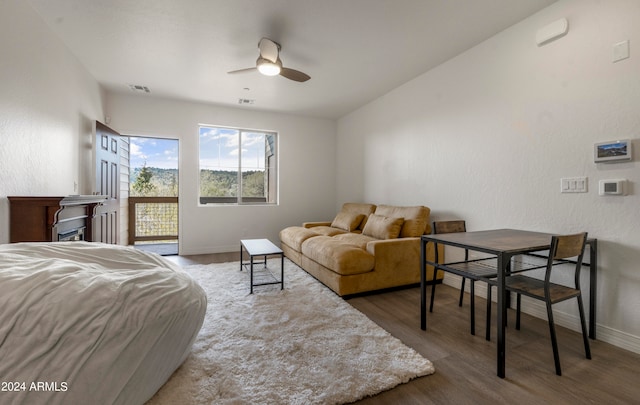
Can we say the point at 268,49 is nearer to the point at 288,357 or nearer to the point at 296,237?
the point at 296,237

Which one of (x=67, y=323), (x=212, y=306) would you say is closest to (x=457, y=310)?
(x=212, y=306)

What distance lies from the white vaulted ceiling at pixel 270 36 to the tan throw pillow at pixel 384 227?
1931 mm

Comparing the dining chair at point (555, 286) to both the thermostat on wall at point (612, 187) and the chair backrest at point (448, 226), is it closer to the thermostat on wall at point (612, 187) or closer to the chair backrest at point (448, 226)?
the thermostat on wall at point (612, 187)

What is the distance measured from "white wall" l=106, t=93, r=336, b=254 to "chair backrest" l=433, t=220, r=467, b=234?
3296 mm

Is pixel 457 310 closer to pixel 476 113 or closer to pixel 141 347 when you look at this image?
pixel 476 113

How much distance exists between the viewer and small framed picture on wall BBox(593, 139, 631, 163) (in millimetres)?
1877

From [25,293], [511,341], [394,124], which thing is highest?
[394,124]

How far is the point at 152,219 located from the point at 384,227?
5.30 meters

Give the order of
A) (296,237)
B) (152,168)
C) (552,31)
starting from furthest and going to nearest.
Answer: (152,168)
(296,237)
(552,31)

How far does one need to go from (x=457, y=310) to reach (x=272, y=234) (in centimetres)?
364

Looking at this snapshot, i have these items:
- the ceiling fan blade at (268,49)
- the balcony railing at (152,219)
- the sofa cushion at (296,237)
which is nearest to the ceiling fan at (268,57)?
the ceiling fan blade at (268,49)

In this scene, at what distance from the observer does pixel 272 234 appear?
540cm

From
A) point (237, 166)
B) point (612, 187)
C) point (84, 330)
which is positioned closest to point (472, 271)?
point (612, 187)

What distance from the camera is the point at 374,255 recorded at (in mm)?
Answer: 2875
